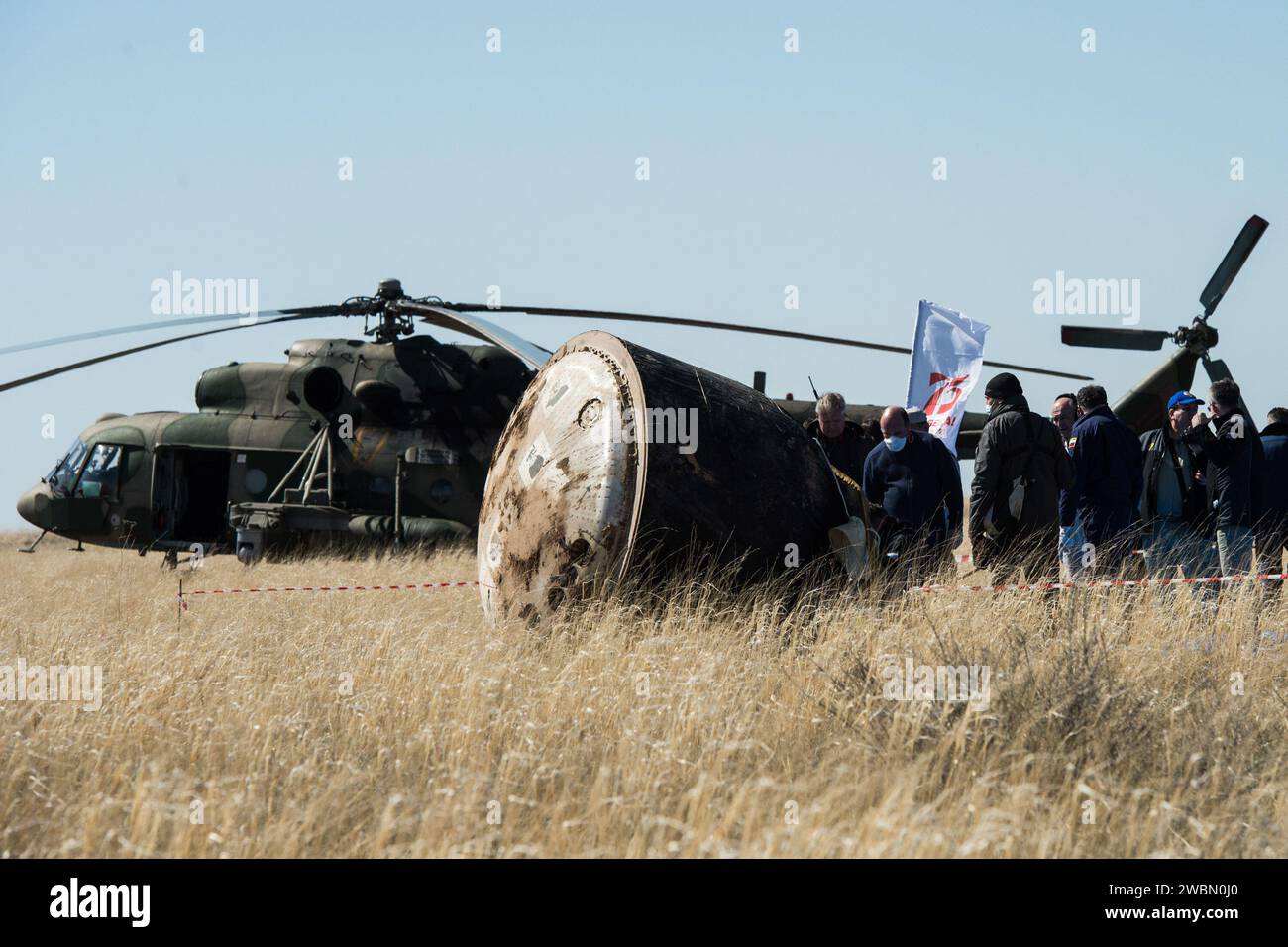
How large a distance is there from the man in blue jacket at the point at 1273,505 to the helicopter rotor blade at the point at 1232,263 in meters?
6.80

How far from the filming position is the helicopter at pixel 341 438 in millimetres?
15250

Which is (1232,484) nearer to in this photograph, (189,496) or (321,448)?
(321,448)

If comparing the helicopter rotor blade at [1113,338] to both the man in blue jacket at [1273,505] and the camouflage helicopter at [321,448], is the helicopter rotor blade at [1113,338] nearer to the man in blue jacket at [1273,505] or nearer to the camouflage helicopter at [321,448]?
the camouflage helicopter at [321,448]

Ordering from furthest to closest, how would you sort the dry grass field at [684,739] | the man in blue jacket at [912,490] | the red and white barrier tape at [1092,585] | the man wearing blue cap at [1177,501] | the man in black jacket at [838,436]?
the man wearing blue cap at [1177,501] < the man in black jacket at [838,436] < the man in blue jacket at [912,490] < the red and white barrier tape at [1092,585] < the dry grass field at [684,739]

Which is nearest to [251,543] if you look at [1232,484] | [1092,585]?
[1092,585]

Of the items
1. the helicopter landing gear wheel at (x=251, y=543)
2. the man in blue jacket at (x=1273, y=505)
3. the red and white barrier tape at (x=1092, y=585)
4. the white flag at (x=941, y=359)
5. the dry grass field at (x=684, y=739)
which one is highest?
the white flag at (x=941, y=359)

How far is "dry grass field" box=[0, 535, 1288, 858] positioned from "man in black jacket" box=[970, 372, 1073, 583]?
31.5 inches

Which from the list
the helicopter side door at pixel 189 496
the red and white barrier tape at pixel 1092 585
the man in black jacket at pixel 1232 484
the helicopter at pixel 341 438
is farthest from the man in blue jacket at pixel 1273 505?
the helicopter side door at pixel 189 496

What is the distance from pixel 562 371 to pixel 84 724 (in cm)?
384

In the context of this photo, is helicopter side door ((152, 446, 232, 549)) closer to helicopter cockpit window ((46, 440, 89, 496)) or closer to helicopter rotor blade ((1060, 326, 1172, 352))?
helicopter cockpit window ((46, 440, 89, 496))

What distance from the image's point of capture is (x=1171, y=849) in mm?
3883

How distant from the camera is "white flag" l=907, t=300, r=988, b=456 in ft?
39.5

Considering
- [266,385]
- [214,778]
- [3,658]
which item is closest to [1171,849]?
[214,778]
